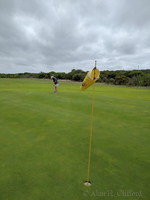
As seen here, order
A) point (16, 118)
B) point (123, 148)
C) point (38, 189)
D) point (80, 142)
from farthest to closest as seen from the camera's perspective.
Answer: point (16, 118), point (80, 142), point (123, 148), point (38, 189)

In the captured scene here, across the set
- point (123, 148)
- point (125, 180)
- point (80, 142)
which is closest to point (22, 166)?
point (80, 142)

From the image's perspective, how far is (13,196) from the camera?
9.11ft

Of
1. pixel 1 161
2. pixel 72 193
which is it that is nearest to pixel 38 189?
pixel 72 193

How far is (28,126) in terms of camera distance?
22.1ft

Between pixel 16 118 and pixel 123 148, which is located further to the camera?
pixel 16 118

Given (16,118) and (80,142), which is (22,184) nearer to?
(80,142)

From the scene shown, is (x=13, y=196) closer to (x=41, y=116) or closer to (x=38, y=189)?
(x=38, y=189)

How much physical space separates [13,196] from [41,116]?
19.0ft

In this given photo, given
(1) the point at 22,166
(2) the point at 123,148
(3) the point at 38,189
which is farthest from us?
(2) the point at 123,148

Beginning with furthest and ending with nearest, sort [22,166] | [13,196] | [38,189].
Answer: [22,166]
[38,189]
[13,196]

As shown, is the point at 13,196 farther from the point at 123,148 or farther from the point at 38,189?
the point at 123,148

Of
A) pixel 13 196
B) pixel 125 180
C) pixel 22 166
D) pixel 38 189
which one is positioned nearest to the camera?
pixel 13 196

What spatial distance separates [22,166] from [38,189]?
0.95 m

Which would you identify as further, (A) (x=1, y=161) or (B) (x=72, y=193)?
(A) (x=1, y=161)
